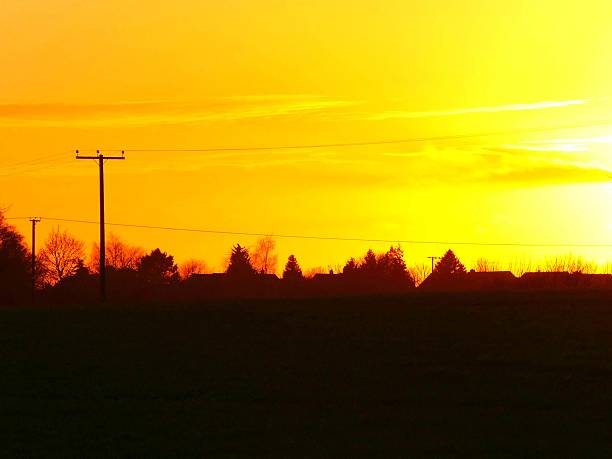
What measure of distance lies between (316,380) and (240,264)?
11779cm

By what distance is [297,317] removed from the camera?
45.0 metres

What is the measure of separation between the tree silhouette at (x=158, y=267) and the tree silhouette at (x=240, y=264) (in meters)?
8.49

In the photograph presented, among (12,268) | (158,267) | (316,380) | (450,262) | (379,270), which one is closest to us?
(316,380)

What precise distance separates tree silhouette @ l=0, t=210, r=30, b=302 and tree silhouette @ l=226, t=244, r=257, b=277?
3037cm

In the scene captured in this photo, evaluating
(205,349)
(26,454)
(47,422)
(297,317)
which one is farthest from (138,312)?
(26,454)

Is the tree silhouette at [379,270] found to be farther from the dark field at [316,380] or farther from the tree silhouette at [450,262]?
the dark field at [316,380]

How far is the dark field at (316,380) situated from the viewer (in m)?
23.0

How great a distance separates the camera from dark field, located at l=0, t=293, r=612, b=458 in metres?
23.0

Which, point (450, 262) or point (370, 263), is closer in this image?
point (370, 263)

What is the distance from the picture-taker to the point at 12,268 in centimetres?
9425

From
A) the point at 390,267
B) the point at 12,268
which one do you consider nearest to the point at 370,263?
the point at 390,267

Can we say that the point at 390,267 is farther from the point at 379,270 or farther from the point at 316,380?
the point at 316,380

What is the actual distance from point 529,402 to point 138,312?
82.4ft

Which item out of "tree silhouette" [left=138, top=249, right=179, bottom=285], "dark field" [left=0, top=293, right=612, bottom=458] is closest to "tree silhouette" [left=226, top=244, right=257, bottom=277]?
"tree silhouette" [left=138, top=249, right=179, bottom=285]
